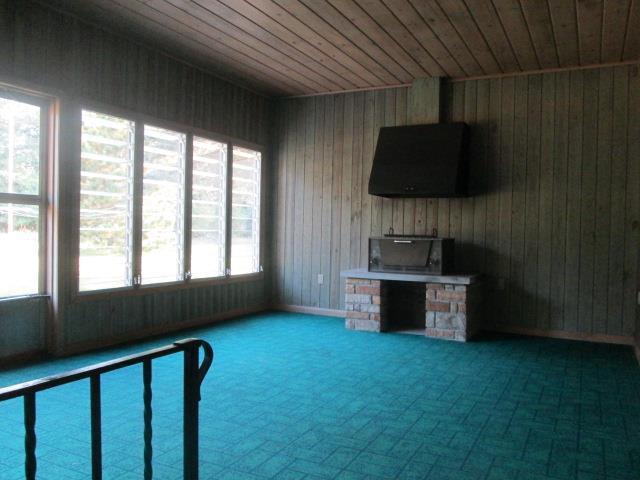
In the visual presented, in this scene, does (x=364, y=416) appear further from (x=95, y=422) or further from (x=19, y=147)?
(x=19, y=147)

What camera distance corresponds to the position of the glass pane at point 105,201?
455 cm

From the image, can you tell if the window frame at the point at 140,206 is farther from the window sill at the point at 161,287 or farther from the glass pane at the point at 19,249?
the glass pane at the point at 19,249

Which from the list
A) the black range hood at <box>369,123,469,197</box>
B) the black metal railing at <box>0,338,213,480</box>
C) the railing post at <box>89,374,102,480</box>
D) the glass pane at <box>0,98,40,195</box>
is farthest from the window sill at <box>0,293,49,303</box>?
the black range hood at <box>369,123,469,197</box>

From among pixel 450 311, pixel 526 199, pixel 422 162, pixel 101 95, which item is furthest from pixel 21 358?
pixel 526 199

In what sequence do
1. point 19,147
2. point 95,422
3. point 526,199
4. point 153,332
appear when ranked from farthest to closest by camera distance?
point 526,199
point 153,332
point 19,147
point 95,422

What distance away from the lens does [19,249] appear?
13.6 ft

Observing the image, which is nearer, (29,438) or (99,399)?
(29,438)

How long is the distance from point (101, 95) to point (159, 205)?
A: 1.17 meters

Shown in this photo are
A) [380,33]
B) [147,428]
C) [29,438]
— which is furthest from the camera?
[380,33]

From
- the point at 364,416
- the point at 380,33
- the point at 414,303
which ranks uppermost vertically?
the point at 380,33

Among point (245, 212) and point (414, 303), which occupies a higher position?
point (245, 212)

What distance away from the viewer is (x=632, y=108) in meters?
5.18

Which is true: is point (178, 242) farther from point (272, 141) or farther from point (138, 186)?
point (272, 141)

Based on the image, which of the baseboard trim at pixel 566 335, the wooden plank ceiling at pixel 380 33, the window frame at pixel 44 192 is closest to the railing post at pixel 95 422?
the window frame at pixel 44 192
